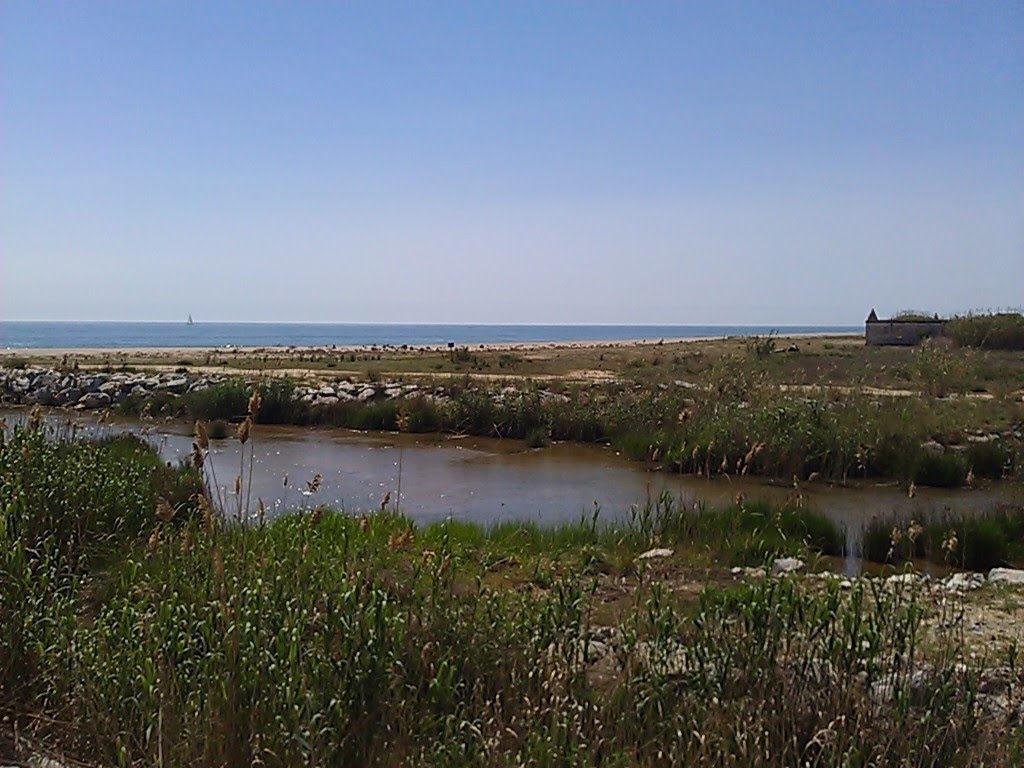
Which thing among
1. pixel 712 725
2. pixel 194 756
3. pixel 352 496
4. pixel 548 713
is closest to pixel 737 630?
pixel 712 725

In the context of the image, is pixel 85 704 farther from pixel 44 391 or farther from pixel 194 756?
pixel 44 391

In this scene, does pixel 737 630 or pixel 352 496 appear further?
pixel 352 496

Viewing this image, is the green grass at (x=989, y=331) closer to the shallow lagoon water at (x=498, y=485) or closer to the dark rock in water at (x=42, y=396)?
the shallow lagoon water at (x=498, y=485)

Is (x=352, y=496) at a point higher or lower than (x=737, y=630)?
lower

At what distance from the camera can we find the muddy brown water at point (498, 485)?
10570 mm

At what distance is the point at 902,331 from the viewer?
38219 mm

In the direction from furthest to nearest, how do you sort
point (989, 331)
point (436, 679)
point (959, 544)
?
point (989, 331)
point (959, 544)
point (436, 679)

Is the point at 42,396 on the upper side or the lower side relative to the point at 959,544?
upper

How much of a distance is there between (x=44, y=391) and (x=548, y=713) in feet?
70.1

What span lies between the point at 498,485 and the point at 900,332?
101 ft

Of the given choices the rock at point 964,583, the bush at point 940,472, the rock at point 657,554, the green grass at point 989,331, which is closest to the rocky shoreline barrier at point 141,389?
the bush at point 940,472

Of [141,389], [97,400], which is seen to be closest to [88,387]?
[97,400]

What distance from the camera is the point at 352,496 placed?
37.1ft

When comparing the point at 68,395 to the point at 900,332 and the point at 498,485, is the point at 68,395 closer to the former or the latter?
the point at 498,485
